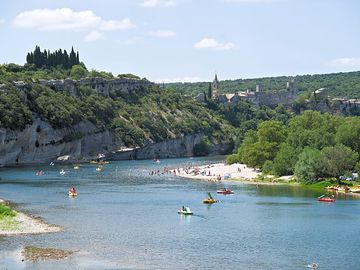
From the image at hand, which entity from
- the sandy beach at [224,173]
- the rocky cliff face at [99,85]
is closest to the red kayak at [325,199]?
the sandy beach at [224,173]

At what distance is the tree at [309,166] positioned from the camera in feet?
278

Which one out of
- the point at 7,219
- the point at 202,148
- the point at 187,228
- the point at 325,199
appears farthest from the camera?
the point at 202,148

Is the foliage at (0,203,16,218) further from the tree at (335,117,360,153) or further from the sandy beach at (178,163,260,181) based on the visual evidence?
the tree at (335,117,360,153)

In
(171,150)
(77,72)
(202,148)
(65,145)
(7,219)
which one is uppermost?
(77,72)

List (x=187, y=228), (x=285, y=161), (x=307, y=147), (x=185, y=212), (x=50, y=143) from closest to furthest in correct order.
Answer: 1. (x=187, y=228)
2. (x=185, y=212)
3. (x=307, y=147)
4. (x=285, y=161)
5. (x=50, y=143)

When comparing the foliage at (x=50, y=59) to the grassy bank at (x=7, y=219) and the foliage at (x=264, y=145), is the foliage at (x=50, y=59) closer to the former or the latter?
the foliage at (x=264, y=145)

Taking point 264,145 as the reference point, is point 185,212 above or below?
below

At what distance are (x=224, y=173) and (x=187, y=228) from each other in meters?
51.7

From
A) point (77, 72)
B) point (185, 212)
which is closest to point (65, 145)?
point (77, 72)

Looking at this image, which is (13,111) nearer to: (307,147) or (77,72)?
(77,72)

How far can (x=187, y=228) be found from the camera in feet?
186

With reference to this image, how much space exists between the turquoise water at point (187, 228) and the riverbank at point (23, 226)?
130 cm

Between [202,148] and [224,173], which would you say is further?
[202,148]

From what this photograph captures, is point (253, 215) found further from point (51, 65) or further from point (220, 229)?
point (51, 65)
